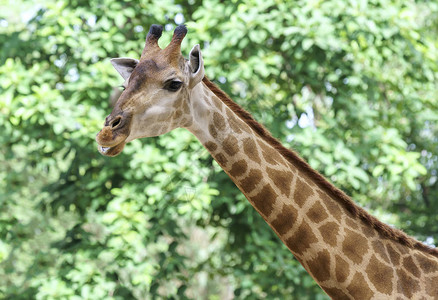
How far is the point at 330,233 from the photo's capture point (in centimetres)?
299

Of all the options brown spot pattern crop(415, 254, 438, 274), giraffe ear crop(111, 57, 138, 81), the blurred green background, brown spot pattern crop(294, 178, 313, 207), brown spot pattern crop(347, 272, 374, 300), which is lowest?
the blurred green background

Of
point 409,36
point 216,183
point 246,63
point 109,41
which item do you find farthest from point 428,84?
point 109,41

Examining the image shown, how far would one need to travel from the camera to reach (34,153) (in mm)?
6855

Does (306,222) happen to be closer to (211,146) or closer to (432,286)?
(211,146)

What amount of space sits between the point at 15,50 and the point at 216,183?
2651mm

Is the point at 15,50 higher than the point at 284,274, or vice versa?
the point at 15,50

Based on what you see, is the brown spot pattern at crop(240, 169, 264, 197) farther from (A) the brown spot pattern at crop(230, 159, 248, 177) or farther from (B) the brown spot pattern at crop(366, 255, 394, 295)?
(B) the brown spot pattern at crop(366, 255, 394, 295)

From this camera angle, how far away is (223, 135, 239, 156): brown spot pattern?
2.99m

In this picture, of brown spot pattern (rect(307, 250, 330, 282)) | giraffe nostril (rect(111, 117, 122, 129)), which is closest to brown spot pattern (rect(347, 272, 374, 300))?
brown spot pattern (rect(307, 250, 330, 282))

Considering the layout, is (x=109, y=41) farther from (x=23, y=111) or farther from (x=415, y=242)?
(x=415, y=242)

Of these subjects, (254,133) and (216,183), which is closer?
(254,133)

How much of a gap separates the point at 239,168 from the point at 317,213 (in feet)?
1.49

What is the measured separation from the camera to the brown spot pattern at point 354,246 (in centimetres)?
298

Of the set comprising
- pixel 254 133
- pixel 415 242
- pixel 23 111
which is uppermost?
pixel 254 133
